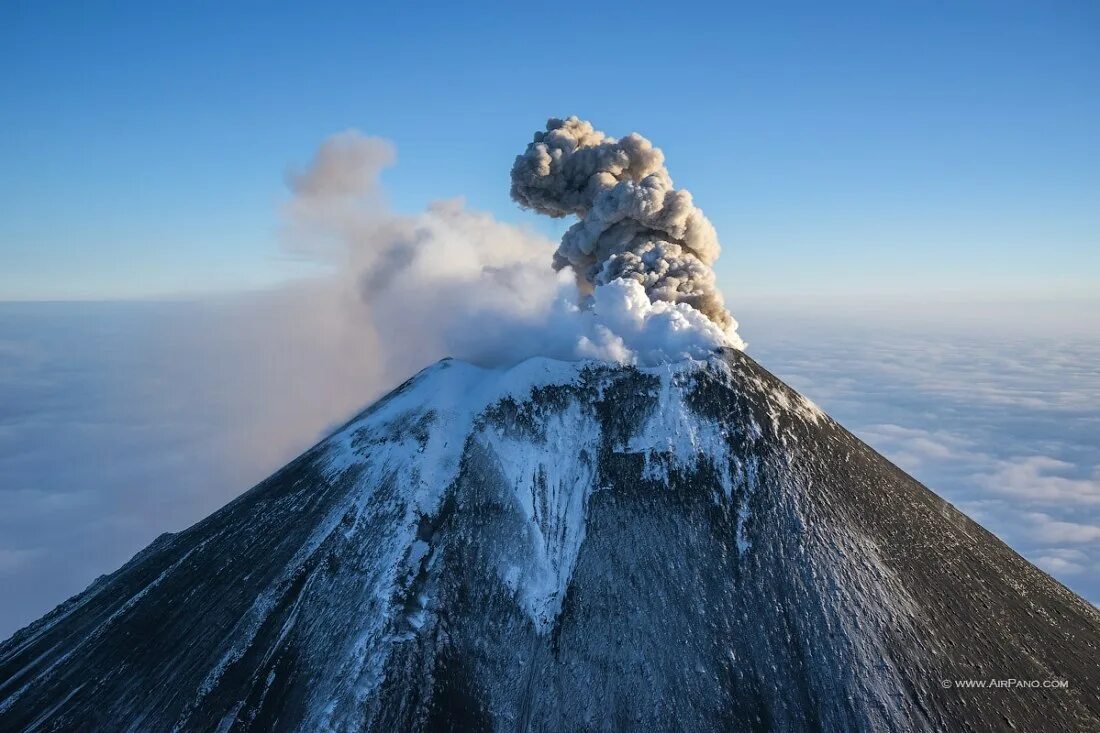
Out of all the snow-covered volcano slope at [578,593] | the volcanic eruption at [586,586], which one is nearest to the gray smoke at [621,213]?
the volcanic eruption at [586,586]

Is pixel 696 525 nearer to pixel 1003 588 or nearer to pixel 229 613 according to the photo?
pixel 1003 588

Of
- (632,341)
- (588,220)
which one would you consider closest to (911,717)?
(632,341)

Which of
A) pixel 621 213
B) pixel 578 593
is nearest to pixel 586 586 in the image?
pixel 578 593

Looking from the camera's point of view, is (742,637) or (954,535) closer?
(742,637)

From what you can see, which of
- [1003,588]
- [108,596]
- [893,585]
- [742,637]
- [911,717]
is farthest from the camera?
[108,596]

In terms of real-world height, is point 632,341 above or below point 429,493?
above

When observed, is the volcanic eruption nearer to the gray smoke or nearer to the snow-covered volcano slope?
the snow-covered volcano slope
